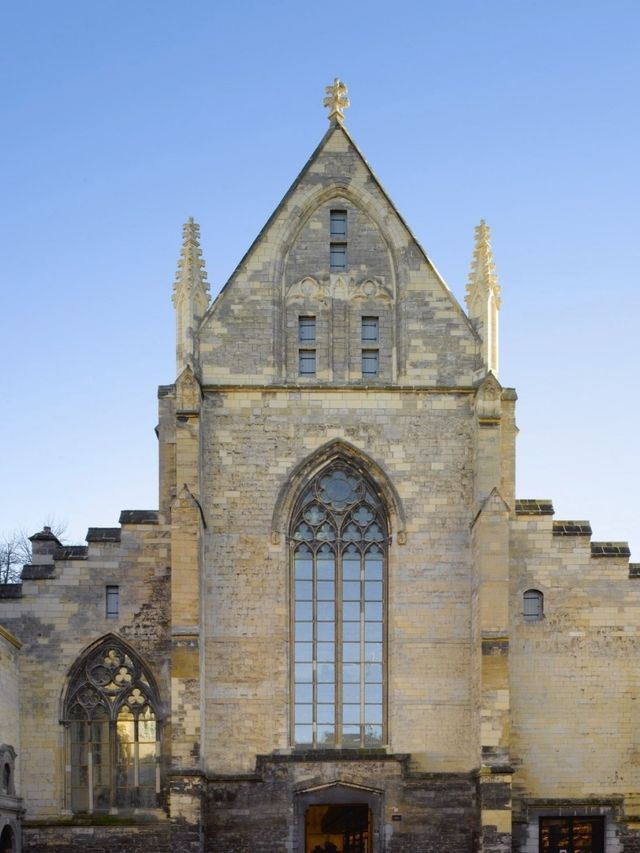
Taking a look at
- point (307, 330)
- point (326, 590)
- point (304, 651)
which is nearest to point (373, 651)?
point (304, 651)

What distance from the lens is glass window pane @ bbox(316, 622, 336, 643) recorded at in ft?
103

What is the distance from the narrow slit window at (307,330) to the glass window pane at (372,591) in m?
5.72

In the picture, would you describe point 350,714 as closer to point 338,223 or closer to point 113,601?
point 113,601

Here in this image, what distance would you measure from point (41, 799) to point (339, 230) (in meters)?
14.5

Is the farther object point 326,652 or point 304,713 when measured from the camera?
point 326,652

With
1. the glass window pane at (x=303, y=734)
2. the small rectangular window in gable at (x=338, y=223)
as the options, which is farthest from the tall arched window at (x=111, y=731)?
the small rectangular window in gable at (x=338, y=223)

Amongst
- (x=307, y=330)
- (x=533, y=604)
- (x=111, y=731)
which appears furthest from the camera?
(x=307, y=330)

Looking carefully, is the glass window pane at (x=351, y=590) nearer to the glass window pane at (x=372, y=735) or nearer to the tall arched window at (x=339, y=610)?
the tall arched window at (x=339, y=610)

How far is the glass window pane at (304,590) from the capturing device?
3159cm

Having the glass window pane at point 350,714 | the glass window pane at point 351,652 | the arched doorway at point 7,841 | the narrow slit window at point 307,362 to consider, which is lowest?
the arched doorway at point 7,841

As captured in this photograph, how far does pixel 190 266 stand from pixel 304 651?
30.2 feet

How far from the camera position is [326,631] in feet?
103

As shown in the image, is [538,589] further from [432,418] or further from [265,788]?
[265,788]

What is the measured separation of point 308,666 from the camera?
3130cm
